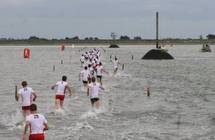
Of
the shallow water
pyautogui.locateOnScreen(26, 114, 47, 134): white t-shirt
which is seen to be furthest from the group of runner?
the shallow water

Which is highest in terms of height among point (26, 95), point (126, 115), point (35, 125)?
point (26, 95)

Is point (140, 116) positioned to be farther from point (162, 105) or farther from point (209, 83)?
point (209, 83)

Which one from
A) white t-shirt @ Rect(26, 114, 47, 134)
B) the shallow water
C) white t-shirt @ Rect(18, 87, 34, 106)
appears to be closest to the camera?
white t-shirt @ Rect(26, 114, 47, 134)

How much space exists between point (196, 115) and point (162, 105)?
4.14 meters

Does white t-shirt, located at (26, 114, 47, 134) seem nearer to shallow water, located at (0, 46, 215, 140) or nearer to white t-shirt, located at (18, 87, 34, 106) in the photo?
shallow water, located at (0, 46, 215, 140)

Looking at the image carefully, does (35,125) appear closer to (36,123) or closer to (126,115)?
(36,123)

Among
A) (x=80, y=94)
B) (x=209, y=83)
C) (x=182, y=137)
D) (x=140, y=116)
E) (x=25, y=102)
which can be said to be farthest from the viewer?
(x=209, y=83)

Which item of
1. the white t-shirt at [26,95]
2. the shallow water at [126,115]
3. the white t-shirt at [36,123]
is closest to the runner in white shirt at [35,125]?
the white t-shirt at [36,123]

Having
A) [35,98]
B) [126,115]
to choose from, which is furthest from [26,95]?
[126,115]

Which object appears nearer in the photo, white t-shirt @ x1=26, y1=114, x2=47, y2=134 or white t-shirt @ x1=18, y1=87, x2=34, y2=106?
white t-shirt @ x1=26, y1=114, x2=47, y2=134

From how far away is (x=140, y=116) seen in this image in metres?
27.0

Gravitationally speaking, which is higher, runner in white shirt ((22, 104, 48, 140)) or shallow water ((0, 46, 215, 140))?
runner in white shirt ((22, 104, 48, 140))

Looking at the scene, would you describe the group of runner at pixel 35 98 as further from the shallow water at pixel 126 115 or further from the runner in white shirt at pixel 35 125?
the shallow water at pixel 126 115

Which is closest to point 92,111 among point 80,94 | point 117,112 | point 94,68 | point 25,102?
point 117,112
